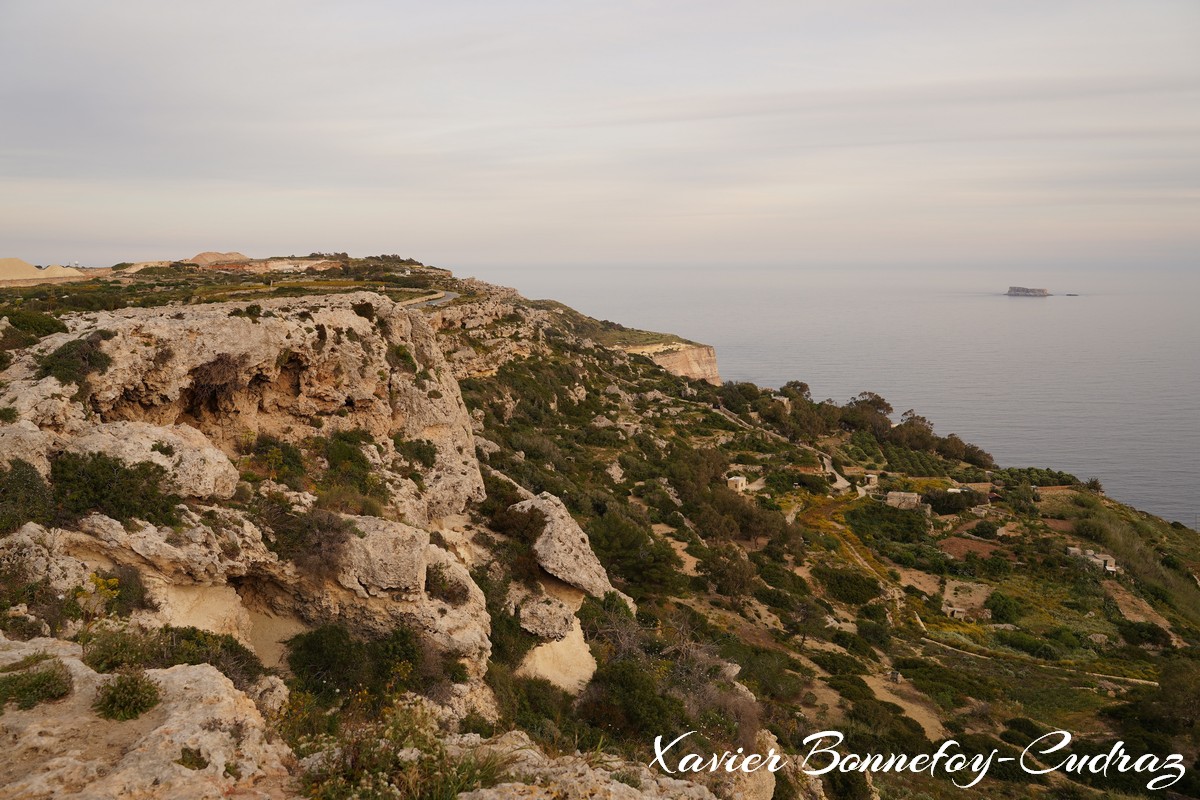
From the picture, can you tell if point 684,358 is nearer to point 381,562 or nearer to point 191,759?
point 381,562

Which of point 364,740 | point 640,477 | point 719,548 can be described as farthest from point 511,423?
point 364,740

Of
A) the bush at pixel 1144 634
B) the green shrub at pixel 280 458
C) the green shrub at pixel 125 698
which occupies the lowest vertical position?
the bush at pixel 1144 634

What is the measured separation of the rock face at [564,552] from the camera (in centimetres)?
1698

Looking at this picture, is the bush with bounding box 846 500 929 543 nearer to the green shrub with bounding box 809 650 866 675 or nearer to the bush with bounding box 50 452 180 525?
the green shrub with bounding box 809 650 866 675

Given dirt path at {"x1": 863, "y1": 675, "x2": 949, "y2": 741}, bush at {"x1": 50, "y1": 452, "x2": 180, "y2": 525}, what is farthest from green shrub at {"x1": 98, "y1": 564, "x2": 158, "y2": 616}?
dirt path at {"x1": 863, "y1": 675, "x2": 949, "y2": 741}

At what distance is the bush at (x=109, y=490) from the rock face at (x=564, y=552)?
28.5 feet

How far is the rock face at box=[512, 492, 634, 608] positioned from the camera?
55.7ft

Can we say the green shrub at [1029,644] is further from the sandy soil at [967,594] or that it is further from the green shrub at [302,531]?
the green shrub at [302,531]

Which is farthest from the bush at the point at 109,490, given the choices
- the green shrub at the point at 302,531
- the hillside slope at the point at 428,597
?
the green shrub at the point at 302,531

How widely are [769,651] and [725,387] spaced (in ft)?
154

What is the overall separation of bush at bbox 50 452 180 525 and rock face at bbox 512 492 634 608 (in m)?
8.69

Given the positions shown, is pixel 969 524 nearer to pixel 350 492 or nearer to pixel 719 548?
pixel 719 548

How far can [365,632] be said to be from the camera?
12008 millimetres

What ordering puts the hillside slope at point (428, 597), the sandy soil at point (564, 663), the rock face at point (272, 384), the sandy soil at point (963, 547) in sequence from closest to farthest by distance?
the hillside slope at point (428, 597) → the rock face at point (272, 384) → the sandy soil at point (564, 663) → the sandy soil at point (963, 547)
